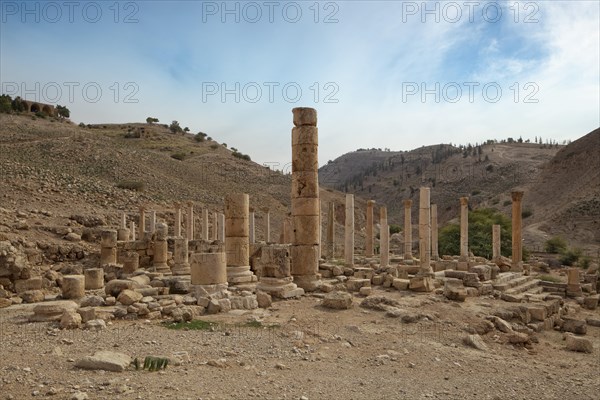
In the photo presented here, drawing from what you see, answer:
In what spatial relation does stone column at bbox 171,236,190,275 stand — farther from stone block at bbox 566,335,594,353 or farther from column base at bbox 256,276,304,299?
stone block at bbox 566,335,594,353

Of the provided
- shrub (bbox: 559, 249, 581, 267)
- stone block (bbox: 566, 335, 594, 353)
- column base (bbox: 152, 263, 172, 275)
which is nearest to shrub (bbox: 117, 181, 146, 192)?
column base (bbox: 152, 263, 172, 275)

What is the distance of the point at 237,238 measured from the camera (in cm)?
1558

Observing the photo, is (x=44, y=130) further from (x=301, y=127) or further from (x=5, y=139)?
(x=301, y=127)

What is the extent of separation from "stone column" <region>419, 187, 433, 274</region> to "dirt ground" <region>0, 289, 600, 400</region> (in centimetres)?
577

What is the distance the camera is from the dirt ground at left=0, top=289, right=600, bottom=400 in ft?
21.0

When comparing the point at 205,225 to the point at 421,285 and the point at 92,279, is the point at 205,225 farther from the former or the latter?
the point at 421,285

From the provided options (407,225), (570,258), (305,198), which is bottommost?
(570,258)

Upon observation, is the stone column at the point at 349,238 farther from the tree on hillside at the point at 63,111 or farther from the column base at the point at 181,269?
the tree on hillside at the point at 63,111

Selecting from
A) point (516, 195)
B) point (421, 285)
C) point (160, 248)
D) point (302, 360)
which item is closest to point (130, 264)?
point (160, 248)

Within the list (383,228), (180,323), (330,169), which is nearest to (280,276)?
(180,323)

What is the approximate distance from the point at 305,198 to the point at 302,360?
7.35m

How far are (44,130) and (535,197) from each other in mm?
53635

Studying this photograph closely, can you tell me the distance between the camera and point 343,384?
23.1 feet

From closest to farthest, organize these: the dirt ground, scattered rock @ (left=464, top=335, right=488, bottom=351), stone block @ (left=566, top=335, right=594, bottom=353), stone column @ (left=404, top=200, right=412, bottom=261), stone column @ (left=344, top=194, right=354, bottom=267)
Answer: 1. the dirt ground
2. scattered rock @ (left=464, top=335, right=488, bottom=351)
3. stone block @ (left=566, top=335, right=594, bottom=353)
4. stone column @ (left=344, top=194, right=354, bottom=267)
5. stone column @ (left=404, top=200, right=412, bottom=261)
